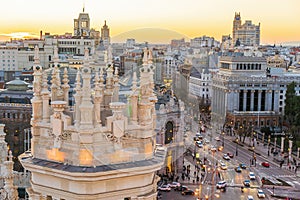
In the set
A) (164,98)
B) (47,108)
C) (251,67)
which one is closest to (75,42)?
(251,67)

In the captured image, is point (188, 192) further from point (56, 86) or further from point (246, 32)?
point (246, 32)

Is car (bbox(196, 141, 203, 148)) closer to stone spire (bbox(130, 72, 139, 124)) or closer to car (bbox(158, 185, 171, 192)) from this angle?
car (bbox(158, 185, 171, 192))

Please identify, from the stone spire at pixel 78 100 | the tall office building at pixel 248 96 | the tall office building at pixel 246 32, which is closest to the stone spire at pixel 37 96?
the stone spire at pixel 78 100

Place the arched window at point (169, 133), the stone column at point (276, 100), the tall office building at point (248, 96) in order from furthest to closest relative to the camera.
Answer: the stone column at point (276, 100) < the tall office building at point (248, 96) < the arched window at point (169, 133)

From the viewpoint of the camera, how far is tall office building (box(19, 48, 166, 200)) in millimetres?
5082

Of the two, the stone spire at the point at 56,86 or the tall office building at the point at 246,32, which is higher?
the tall office building at the point at 246,32

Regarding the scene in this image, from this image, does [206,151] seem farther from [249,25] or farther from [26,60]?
[249,25]

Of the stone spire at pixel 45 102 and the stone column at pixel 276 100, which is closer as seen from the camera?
the stone spire at pixel 45 102

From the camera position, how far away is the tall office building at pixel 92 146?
5.08 m

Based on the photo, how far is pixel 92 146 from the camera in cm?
509

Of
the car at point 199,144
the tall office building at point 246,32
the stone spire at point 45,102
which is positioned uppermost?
the tall office building at point 246,32

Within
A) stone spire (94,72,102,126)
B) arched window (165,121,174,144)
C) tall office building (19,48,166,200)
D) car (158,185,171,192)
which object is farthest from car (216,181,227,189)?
stone spire (94,72,102,126)

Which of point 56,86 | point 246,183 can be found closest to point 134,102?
point 56,86

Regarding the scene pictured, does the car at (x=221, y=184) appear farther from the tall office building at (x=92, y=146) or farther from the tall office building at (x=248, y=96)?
the tall office building at (x=92, y=146)
